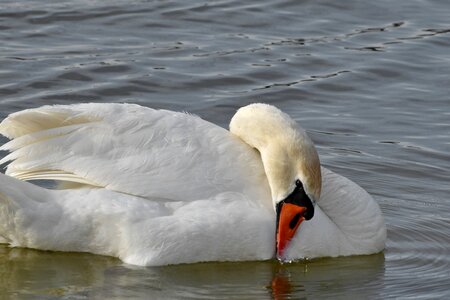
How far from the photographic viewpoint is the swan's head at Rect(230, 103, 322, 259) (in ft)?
28.6

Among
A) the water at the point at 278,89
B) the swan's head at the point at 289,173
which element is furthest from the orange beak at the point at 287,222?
the water at the point at 278,89

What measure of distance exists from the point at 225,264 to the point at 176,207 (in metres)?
0.50

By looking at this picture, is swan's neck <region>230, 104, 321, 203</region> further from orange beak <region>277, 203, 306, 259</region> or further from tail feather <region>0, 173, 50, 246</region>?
tail feather <region>0, 173, 50, 246</region>

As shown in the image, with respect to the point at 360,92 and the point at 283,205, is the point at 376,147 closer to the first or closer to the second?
the point at 360,92

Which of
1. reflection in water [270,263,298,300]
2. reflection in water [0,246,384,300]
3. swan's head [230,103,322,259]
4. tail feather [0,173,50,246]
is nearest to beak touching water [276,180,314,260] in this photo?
swan's head [230,103,322,259]

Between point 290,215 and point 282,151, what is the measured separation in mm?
432

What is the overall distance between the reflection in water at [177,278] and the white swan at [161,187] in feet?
0.33

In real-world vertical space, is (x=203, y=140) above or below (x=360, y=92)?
above

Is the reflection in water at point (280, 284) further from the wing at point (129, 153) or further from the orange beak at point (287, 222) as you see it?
the wing at point (129, 153)

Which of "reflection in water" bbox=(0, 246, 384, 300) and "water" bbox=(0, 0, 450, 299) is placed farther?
"water" bbox=(0, 0, 450, 299)

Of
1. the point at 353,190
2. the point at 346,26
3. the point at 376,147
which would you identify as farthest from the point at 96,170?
the point at 346,26

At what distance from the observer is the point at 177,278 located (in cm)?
859

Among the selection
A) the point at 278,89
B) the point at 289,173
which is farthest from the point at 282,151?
the point at 278,89

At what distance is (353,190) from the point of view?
925cm
